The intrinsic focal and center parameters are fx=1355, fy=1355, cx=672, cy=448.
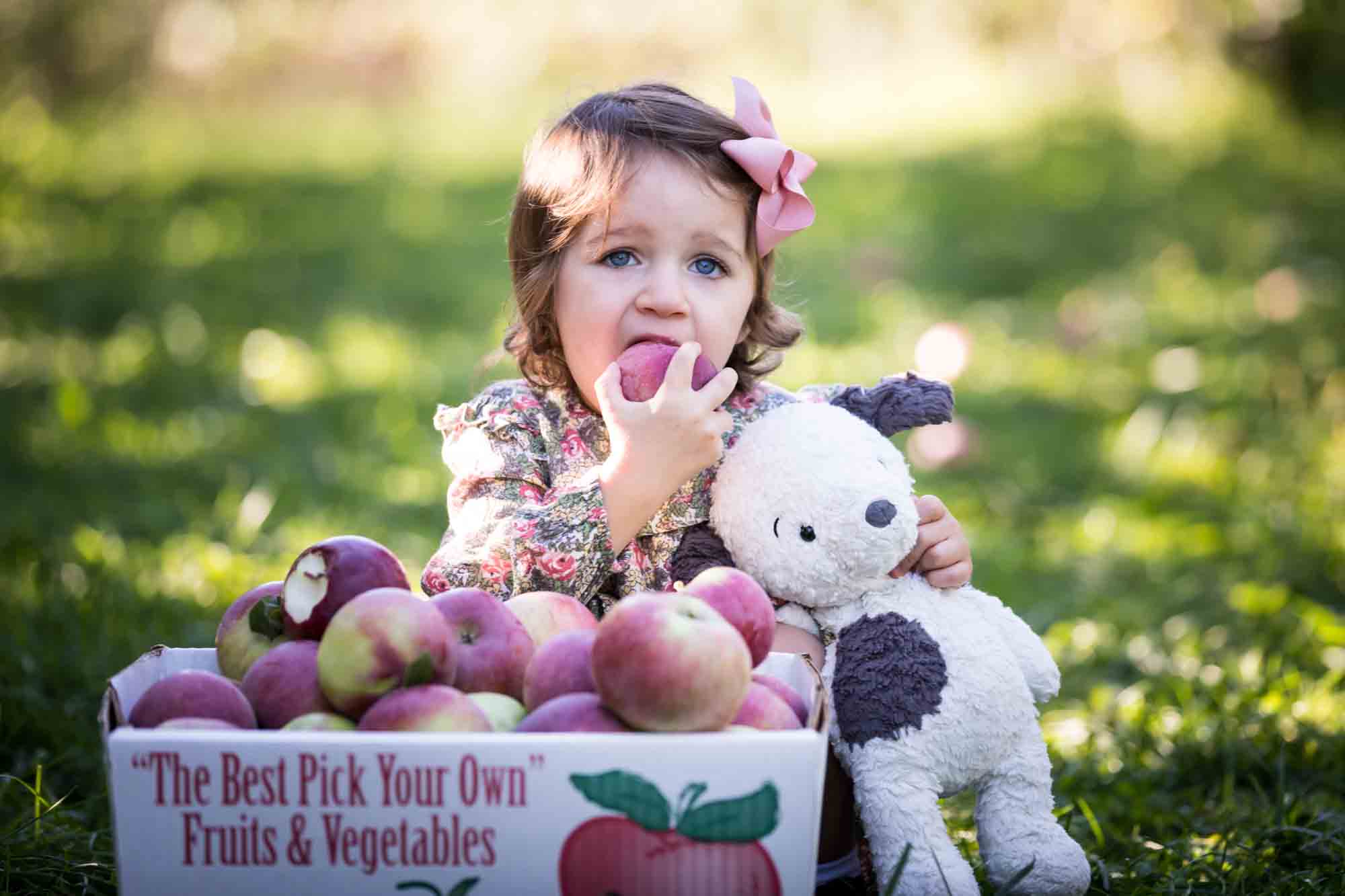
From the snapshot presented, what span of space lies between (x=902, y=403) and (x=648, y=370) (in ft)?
1.57

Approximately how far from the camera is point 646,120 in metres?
2.62

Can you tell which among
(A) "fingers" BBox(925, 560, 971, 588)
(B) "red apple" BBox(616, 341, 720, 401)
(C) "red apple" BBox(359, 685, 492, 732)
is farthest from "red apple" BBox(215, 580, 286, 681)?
(A) "fingers" BBox(925, 560, 971, 588)

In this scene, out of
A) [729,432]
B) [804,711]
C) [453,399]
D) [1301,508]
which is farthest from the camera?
[453,399]

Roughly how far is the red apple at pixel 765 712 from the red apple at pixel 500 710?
0.30 meters

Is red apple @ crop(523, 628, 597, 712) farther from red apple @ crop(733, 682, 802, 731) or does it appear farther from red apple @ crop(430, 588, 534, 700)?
red apple @ crop(733, 682, 802, 731)

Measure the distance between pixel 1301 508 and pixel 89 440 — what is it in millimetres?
4422

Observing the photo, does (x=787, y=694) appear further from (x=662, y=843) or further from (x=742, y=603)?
(x=662, y=843)

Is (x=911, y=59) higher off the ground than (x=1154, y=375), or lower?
higher

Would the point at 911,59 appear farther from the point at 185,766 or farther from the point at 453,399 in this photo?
the point at 185,766

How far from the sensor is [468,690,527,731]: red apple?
1843mm

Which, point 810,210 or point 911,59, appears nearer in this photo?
point 810,210

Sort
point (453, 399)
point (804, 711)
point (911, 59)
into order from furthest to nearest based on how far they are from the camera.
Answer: point (911, 59) < point (453, 399) < point (804, 711)

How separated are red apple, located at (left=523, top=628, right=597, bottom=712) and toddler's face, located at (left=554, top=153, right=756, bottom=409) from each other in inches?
30.3

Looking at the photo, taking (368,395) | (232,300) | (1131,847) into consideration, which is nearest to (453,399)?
(368,395)
